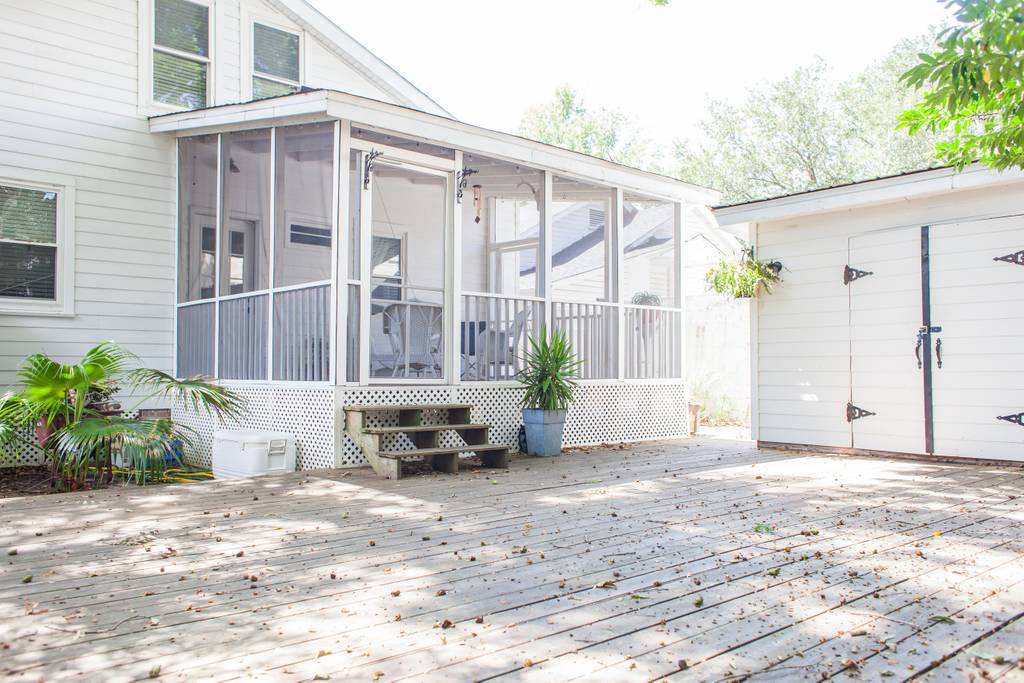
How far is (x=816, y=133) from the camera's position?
23.6 metres

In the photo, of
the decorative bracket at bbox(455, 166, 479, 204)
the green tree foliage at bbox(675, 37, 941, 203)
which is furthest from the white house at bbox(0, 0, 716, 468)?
the green tree foliage at bbox(675, 37, 941, 203)

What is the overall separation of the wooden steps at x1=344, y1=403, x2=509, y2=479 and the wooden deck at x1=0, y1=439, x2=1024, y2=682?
0.78 meters

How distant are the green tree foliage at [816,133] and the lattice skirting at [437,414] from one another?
16280 mm

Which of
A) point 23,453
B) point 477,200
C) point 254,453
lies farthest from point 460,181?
point 23,453

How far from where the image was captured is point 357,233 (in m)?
7.05

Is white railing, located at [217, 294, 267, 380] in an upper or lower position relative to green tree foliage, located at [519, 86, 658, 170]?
lower

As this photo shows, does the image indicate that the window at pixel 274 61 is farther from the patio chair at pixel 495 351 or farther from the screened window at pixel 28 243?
the patio chair at pixel 495 351

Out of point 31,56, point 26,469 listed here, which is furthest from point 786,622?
point 31,56

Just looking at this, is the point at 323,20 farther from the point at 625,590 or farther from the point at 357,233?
the point at 625,590

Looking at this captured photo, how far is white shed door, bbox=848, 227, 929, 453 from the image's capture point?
24.3 feet

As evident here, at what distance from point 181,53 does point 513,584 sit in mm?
7784

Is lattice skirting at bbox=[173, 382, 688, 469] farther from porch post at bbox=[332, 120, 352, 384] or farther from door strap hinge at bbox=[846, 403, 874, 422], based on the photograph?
door strap hinge at bbox=[846, 403, 874, 422]

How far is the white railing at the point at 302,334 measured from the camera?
675 centimetres

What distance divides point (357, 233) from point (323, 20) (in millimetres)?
3971
